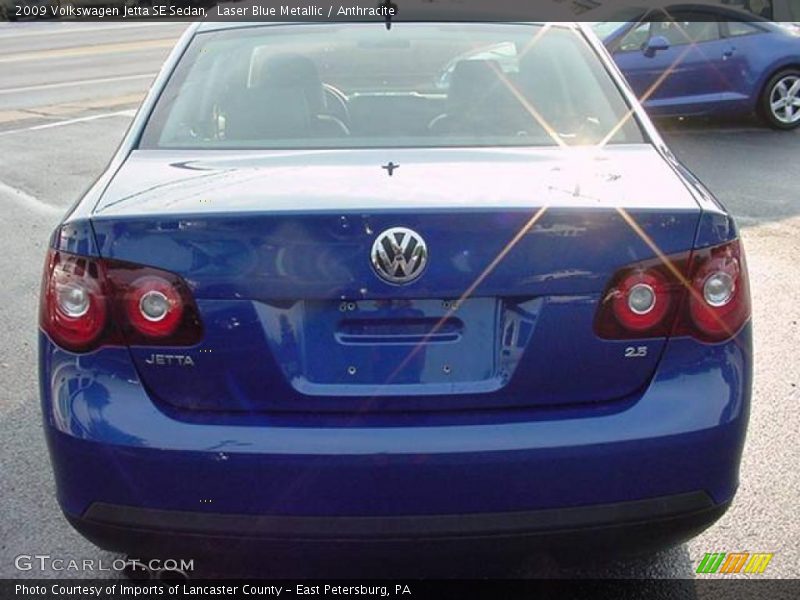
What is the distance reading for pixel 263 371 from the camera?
2373mm

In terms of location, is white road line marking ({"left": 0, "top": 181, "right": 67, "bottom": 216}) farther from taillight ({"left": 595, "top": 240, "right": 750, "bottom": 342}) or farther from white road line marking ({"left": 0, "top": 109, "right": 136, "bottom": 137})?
taillight ({"left": 595, "top": 240, "right": 750, "bottom": 342})

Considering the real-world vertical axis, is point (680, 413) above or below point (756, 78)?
above

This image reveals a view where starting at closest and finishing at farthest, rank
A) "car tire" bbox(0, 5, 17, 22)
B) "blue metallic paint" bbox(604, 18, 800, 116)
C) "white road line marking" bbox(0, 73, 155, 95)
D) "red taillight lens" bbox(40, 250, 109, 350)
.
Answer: "red taillight lens" bbox(40, 250, 109, 350), "blue metallic paint" bbox(604, 18, 800, 116), "white road line marking" bbox(0, 73, 155, 95), "car tire" bbox(0, 5, 17, 22)

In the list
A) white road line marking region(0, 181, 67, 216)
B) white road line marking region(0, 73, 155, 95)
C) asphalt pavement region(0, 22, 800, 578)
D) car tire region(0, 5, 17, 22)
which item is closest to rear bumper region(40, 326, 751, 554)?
asphalt pavement region(0, 22, 800, 578)

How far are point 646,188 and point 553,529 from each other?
886mm

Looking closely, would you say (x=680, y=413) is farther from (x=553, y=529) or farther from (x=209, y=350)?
(x=209, y=350)

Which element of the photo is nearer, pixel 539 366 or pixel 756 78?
pixel 539 366

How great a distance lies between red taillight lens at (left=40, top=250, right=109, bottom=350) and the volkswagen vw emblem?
0.67 m

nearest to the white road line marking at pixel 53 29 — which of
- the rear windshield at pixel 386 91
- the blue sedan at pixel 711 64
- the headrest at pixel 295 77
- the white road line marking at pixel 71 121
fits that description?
the white road line marking at pixel 71 121

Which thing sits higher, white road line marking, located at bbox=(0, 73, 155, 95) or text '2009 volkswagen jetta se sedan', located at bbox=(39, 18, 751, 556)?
text '2009 volkswagen jetta se sedan', located at bbox=(39, 18, 751, 556)

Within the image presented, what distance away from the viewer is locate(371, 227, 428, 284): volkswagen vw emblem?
2326 millimetres

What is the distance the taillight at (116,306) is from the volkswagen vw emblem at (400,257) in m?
0.45

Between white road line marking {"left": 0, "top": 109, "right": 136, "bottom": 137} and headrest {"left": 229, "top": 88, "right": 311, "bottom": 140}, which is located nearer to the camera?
headrest {"left": 229, "top": 88, "right": 311, "bottom": 140}

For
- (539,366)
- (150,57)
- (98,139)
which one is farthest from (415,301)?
(150,57)
